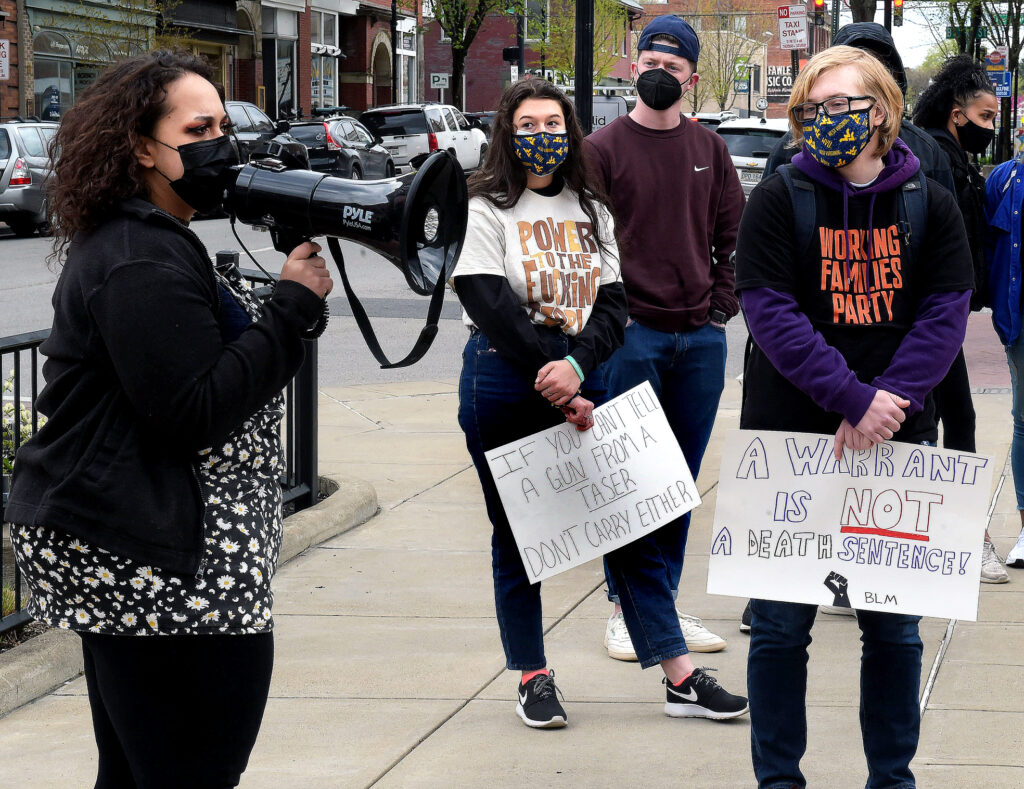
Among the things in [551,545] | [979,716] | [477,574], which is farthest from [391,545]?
[979,716]

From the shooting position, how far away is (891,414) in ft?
10.1

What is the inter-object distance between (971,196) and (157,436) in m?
3.59

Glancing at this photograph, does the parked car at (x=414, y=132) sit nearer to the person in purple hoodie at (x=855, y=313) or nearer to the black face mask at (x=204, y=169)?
the person in purple hoodie at (x=855, y=313)

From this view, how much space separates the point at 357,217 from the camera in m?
2.45

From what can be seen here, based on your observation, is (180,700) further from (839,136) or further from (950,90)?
(950,90)

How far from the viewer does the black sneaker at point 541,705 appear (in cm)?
385

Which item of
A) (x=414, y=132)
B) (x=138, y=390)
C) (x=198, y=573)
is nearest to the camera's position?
(x=138, y=390)

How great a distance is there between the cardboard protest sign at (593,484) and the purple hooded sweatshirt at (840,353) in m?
0.83

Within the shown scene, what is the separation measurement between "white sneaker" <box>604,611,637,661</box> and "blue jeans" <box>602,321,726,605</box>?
108mm

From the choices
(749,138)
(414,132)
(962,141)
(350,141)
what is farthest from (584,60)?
(414,132)

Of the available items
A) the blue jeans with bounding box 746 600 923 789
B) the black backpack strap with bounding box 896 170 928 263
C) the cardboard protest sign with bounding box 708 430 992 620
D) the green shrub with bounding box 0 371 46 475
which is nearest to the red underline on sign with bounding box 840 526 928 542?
the cardboard protest sign with bounding box 708 430 992 620

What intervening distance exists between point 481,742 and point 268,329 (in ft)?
5.95

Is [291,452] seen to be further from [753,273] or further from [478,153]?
[478,153]

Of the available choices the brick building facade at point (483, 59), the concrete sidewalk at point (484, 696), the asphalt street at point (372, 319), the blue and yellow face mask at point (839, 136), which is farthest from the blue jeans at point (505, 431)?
the brick building facade at point (483, 59)
